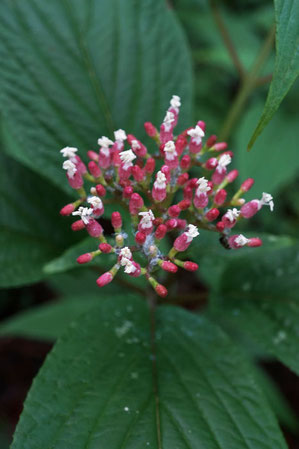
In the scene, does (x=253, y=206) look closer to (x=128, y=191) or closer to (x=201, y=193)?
(x=201, y=193)

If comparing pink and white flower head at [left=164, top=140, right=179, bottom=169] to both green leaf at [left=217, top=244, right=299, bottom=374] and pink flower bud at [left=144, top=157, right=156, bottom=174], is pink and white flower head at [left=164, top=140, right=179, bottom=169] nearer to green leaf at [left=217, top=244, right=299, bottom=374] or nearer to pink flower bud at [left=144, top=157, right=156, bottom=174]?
pink flower bud at [left=144, top=157, right=156, bottom=174]

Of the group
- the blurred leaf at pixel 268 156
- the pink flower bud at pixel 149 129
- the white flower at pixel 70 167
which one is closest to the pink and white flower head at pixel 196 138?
the pink flower bud at pixel 149 129

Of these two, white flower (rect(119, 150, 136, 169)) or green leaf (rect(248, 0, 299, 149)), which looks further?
white flower (rect(119, 150, 136, 169))

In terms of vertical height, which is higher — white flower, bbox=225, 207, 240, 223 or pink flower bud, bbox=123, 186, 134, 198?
pink flower bud, bbox=123, 186, 134, 198

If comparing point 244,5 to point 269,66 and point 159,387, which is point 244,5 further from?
point 159,387

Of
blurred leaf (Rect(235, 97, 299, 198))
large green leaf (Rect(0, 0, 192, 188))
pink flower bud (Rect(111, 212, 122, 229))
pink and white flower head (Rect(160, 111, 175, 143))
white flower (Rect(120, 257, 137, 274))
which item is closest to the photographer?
white flower (Rect(120, 257, 137, 274))

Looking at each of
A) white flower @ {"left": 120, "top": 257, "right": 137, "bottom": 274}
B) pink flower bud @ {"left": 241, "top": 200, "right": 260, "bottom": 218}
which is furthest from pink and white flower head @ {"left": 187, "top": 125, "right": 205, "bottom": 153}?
white flower @ {"left": 120, "top": 257, "right": 137, "bottom": 274}

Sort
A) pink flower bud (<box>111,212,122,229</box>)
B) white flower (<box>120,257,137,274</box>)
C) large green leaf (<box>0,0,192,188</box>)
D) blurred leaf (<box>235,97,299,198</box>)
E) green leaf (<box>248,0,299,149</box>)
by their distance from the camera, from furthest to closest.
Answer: blurred leaf (<box>235,97,299,198</box>), large green leaf (<box>0,0,192,188</box>), pink flower bud (<box>111,212,122,229</box>), white flower (<box>120,257,137,274</box>), green leaf (<box>248,0,299,149</box>)
